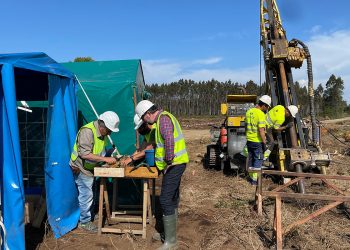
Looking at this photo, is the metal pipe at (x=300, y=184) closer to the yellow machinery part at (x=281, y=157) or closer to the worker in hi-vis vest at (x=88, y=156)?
the yellow machinery part at (x=281, y=157)

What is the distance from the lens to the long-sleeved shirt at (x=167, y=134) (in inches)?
178

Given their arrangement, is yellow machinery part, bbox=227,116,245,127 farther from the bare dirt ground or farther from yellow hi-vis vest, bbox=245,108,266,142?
the bare dirt ground

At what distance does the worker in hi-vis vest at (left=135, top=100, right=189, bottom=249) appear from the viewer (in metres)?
4.59

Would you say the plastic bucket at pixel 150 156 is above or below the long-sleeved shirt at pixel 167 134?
below

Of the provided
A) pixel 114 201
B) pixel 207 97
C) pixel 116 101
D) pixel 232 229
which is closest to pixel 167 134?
pixel 232 229

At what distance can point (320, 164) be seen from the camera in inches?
305

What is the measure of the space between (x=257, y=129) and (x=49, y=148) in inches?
183

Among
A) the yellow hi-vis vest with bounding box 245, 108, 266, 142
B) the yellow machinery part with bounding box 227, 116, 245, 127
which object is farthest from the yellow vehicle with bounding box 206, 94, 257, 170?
the yellow hi-vis vest with bounding box 245, 108, 266, 142

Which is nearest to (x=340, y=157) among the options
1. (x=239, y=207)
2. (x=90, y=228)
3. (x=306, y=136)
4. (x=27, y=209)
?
(x=306, y=136)

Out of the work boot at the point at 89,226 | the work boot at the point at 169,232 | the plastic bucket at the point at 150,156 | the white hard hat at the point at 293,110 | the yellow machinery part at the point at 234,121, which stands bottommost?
the work boot at the point at 89,226

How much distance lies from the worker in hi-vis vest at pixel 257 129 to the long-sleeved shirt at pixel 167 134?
3784 millimetres

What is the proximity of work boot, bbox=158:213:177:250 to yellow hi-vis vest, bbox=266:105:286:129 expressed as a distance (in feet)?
15.0

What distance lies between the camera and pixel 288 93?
351 inches

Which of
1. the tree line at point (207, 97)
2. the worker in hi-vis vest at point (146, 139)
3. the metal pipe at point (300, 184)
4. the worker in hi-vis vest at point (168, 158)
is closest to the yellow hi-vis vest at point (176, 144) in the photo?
the worker in hi-vis vest at point (168, 158)
